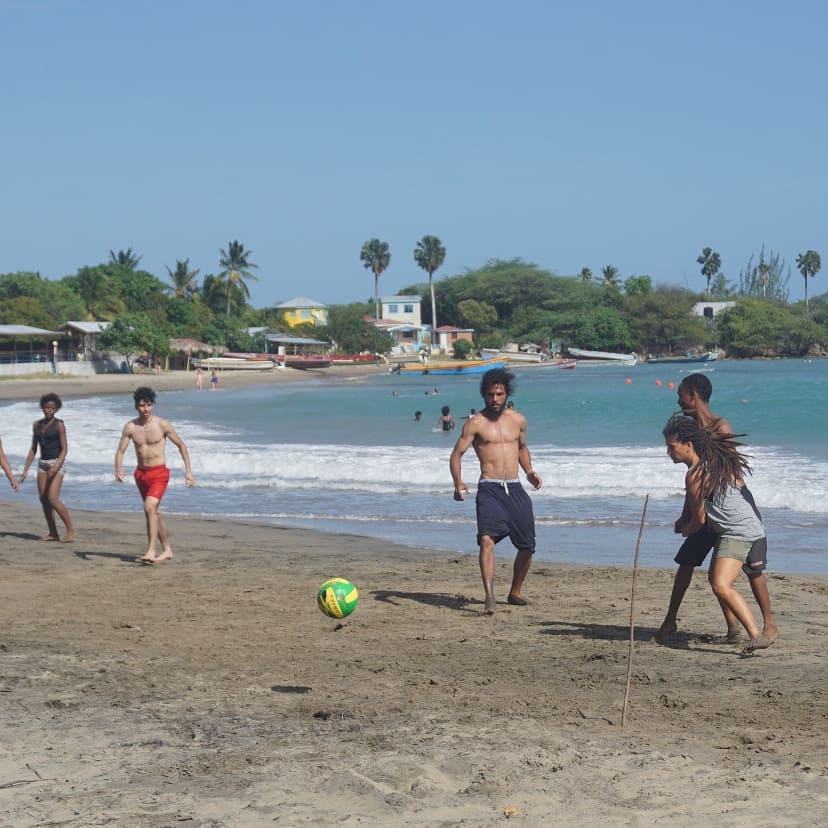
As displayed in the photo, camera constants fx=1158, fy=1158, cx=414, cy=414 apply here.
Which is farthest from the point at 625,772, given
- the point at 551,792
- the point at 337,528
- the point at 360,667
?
the point at 337,528

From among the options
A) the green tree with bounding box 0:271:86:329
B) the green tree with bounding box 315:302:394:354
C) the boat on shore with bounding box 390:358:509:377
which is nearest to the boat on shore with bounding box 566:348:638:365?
the green tree with bounding box 315:302:394:354

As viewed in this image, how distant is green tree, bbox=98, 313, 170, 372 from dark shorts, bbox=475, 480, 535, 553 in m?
71.3

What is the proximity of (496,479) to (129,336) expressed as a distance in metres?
71.4

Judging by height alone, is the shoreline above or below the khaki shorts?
above

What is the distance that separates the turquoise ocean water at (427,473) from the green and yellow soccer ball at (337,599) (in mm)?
4510

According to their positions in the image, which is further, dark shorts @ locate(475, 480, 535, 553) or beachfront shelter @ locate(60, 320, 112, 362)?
beachfront shelter @ locate(60, 320, 112, 362)

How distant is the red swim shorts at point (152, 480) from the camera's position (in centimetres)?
1104

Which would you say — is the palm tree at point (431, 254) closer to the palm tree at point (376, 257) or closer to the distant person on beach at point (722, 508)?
the palm tree at point (376, 257)

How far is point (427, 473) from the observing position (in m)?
20.3

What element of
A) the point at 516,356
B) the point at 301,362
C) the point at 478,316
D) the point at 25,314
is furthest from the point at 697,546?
the point at 478,316

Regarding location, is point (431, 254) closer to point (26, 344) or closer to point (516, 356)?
point (516, 356)

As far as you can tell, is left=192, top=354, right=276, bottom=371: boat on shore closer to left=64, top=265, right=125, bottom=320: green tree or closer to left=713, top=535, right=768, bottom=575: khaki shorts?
left=64, top=265, right=125, bottom=320: green tree

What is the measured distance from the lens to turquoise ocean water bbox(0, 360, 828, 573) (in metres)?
13.7

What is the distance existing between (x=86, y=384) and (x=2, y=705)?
206ft
